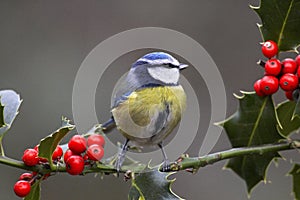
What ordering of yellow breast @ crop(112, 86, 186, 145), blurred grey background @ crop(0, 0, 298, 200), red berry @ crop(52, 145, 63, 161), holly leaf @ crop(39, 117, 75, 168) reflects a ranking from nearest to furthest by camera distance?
holly leaf @ crop(39, 117, 75, 168)
red berry @ crop(52, 145, 63, 161)
yellow breast @ crop(112, 86, 186, 145)
blurred grey background @ crop(0, 0, 298, 200)

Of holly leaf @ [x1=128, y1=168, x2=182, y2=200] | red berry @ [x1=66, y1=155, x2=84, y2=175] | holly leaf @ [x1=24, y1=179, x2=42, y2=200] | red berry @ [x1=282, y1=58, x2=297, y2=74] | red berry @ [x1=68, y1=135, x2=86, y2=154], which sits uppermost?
red berry @ [x1=282, y1=58, x2=297, y2=74]

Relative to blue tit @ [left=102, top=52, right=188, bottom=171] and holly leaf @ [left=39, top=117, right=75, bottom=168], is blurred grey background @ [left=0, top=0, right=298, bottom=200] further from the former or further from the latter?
holly leaf @ [left=39, top=117, right=75, bottom=168]

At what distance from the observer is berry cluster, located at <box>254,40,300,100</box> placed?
1.41m

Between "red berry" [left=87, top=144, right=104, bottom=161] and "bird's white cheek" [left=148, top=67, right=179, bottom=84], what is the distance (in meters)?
0.44

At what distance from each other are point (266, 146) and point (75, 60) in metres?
2.97

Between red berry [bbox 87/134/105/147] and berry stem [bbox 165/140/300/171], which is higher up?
red berry [bbox 87/134/105/147]

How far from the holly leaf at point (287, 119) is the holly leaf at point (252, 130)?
0.04m

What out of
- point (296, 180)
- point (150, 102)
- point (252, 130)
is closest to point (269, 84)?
point (252, 130)

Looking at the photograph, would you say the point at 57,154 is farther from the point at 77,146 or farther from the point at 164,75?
the point at 164,75

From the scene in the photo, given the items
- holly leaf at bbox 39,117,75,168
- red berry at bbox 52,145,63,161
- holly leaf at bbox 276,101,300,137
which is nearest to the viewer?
holly leaf at bbox 39,117,75,168

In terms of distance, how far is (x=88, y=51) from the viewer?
4266 mm

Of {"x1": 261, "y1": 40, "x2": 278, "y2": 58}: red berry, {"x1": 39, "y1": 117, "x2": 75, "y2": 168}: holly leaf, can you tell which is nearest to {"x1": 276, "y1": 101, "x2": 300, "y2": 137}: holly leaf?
{"x1": 261, "y1": 40, "x2": 278, "y2": 58}: red berry

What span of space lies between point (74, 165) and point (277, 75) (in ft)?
1.87

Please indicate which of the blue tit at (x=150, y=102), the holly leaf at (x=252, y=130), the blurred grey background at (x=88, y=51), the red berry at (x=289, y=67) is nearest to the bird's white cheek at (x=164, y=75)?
the blue tit at (x=150, y=102)
